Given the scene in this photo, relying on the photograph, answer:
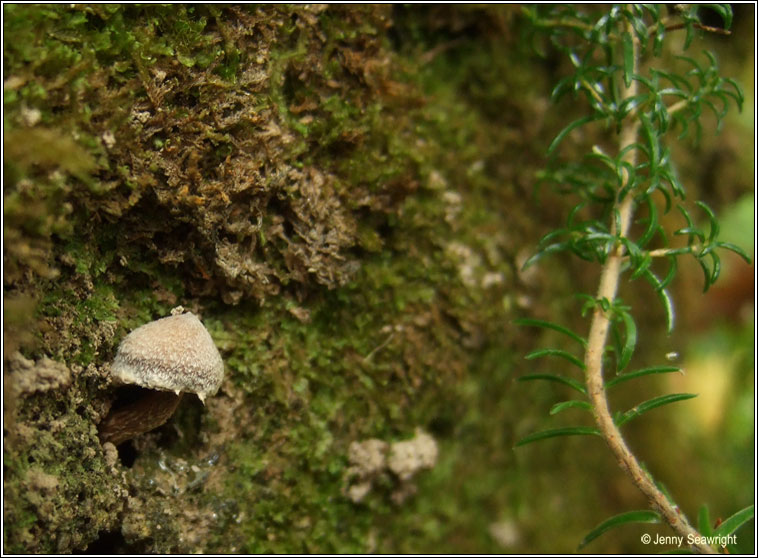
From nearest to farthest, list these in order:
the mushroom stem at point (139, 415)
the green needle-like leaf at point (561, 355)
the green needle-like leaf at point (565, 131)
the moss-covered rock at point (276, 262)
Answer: the moss-covered rock at point (276, 262)
the mushroom stem at point (139, 415)
the green needle-like leaf at point (561, 355)
the green needle-like leaf at point (565, 131)

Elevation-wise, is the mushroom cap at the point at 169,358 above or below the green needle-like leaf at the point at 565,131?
below

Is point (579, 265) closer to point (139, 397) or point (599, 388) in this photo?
point (599, 388)

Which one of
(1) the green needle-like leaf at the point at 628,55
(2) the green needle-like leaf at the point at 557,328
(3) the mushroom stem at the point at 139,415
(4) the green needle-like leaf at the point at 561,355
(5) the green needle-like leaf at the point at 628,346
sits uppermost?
(1) the green needle-like leaf at the point at 628,55

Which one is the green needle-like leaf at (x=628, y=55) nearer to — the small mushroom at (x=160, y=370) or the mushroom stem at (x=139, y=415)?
the small mushroom at (x=160, y=370)

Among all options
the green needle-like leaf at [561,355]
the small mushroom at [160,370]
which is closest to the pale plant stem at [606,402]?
the green needle-like leaf at [561,355]

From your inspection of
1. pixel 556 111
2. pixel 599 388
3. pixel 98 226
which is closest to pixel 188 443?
pixel 98 226

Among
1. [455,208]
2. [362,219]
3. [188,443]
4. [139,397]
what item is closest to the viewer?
[139,397]
